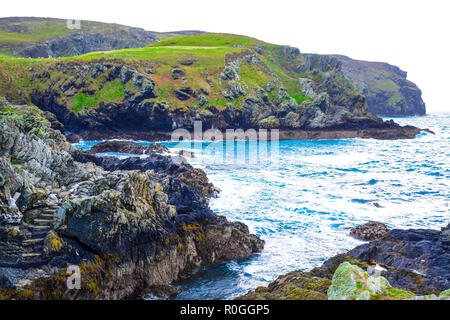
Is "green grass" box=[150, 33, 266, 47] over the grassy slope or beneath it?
over

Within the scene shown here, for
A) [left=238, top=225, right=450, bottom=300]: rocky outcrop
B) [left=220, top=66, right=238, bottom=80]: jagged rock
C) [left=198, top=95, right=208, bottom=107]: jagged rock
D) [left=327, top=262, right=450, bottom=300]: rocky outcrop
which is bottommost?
[left=238, top=225, right=450, bottom=300]: rocky outcrop

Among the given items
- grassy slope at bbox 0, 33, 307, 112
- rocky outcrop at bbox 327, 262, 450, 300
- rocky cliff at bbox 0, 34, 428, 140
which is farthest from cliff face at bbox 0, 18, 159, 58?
rocky outcrop at bbox 327, 262, 450, 300

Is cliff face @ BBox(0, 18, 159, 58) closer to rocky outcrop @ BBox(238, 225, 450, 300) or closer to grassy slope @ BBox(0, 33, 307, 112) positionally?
grassy slope @ BBox(0, 33, 307, 112)

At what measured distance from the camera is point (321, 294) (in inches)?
322

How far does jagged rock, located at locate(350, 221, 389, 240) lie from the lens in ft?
59.1

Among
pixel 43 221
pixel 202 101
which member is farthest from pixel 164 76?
pixel 43 221

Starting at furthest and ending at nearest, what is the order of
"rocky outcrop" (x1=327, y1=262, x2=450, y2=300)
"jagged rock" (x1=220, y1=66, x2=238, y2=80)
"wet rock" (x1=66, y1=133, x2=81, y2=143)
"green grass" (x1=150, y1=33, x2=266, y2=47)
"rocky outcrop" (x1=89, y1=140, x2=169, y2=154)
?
"green grass" (x1=150, y1=33, x2=266, y2=47) → "jagged rock" (x1=220, y1=66, x2=238, y2=80) → "wet rock" (x1=66, y1=133, x2=81, y2=143) → "rocky outcrop" (x1=89, y1=140, x2=169, y2=154) → "rocky outcrop" (x1=327, y1=262, x2=450, y2=300)

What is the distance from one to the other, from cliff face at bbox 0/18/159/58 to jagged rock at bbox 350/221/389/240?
137 metres

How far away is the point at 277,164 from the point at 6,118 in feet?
102

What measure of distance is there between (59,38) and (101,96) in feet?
326

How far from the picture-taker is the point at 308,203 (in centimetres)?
2452

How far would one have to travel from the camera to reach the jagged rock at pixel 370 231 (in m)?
18.0

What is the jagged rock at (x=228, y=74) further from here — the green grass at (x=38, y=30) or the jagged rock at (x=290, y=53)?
the green grass at (x=38, y=30)

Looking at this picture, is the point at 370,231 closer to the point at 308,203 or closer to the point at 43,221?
the point at 308,203
